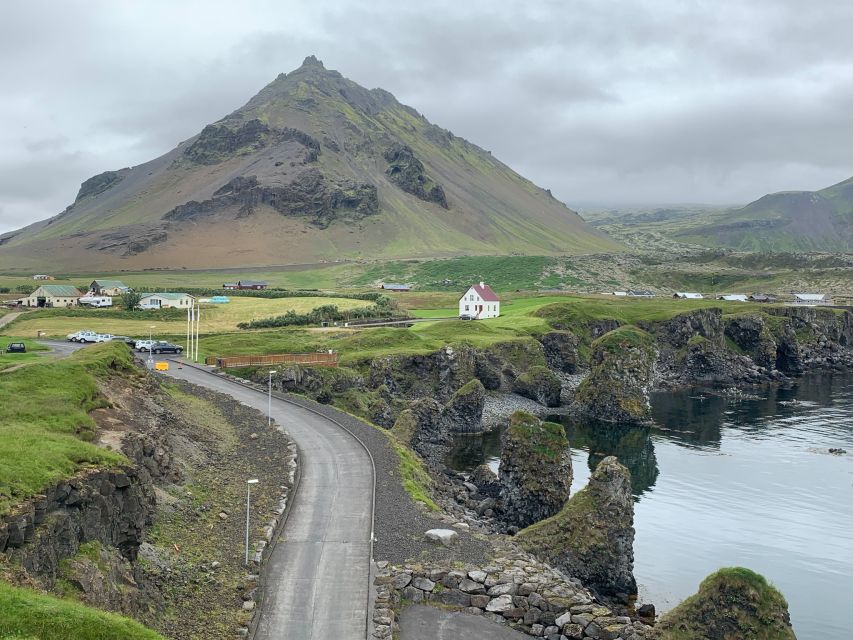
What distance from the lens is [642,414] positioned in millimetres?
85250

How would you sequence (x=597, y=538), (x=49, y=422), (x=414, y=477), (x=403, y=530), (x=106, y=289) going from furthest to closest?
(x=106, y=289)
(x=414, y=477)
(x=597, y=538)
(x=403, y=530)
(x=49, y=422)

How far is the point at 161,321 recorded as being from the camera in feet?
399

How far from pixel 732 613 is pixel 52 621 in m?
24.2

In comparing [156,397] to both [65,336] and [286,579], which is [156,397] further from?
[65,336]

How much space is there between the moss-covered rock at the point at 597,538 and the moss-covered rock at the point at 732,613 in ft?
30.7

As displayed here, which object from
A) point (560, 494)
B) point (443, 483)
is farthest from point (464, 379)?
point (560, 494)

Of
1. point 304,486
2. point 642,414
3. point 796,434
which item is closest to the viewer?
point 304,486

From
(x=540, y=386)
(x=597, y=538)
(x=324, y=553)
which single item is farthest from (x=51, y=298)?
(x=597, y=538)

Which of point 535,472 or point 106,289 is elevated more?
point 106,289

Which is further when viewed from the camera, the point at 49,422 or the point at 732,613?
the point at 49,422

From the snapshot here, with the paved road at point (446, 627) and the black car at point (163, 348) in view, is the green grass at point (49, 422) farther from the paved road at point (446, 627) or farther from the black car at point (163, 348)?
the black car at point (163, 348)

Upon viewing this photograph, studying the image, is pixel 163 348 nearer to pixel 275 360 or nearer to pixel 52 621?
pixel 275 360

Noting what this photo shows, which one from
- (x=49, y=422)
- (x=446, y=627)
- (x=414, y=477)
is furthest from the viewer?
(x=414, y=477)

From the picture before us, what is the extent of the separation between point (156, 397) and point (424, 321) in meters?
80.3
